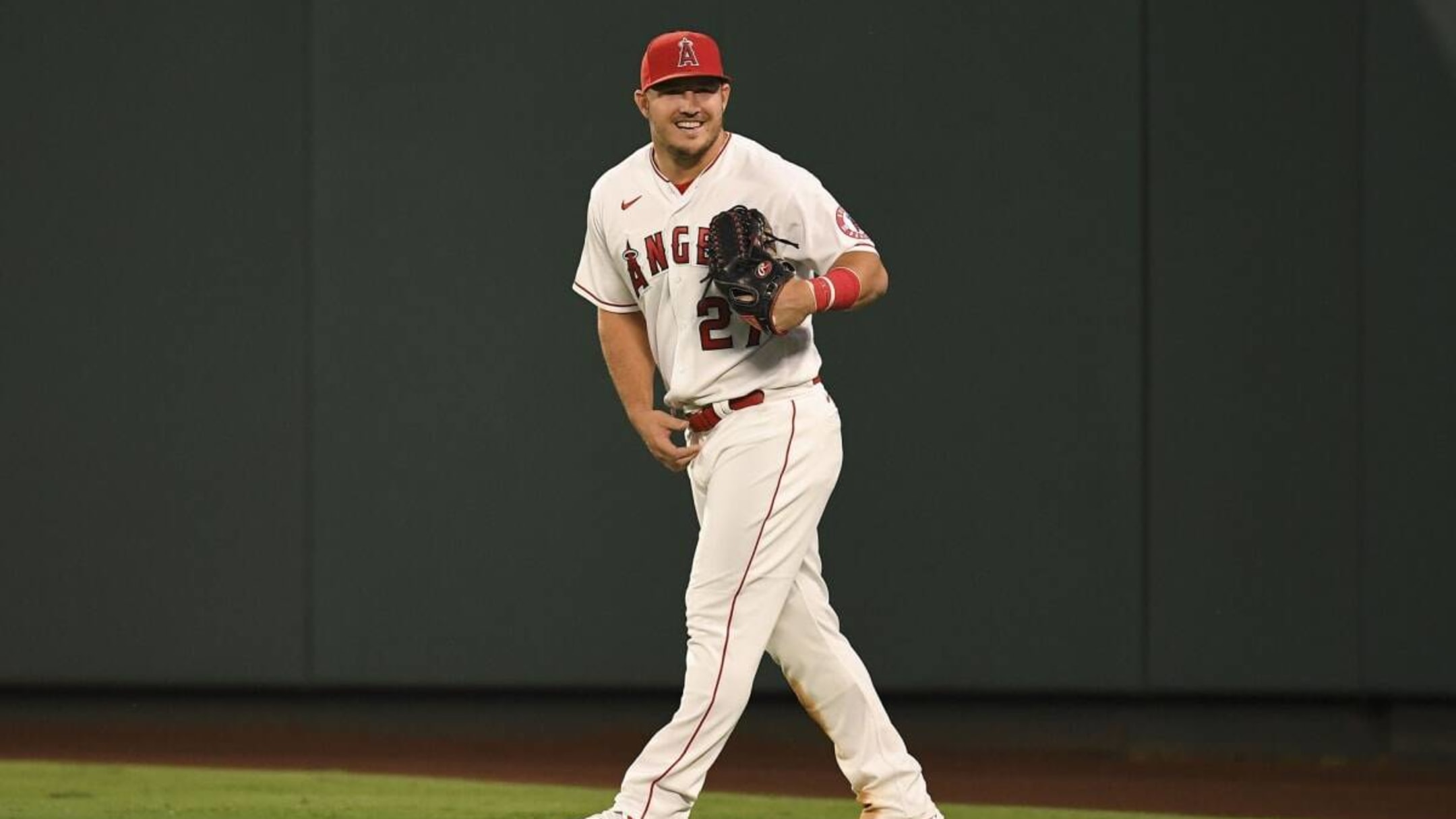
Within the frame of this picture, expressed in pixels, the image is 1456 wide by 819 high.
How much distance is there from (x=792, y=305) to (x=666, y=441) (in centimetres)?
44

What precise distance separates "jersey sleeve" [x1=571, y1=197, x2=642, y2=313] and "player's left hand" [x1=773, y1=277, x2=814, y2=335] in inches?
19.7

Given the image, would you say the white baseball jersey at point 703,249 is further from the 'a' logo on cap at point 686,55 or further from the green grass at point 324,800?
the green grass at point 324,800

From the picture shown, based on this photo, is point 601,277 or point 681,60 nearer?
point 681,60

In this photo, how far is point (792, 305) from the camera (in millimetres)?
3453

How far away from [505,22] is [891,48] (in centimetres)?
126

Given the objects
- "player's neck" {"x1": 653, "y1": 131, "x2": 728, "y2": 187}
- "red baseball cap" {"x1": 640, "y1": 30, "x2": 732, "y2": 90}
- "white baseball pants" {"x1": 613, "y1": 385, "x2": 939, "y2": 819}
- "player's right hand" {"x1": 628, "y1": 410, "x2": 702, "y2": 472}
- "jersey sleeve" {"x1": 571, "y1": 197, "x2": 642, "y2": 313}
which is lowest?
"white baseball pants" {"x1": 613, "y1": 385, "x2": 939, "y2": 819}

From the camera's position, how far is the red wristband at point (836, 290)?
3496 mm

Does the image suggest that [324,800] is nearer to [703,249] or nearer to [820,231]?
[703,249]

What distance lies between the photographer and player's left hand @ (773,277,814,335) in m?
3.45

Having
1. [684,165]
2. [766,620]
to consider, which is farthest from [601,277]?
[766,620]

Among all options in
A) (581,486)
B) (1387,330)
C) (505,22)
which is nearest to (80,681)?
(581,486)

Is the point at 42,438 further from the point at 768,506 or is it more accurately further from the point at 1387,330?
the point at 1387,330

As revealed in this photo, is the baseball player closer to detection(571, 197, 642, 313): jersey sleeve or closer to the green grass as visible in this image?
detection(571, 197, 642, 313): jersey sleeve

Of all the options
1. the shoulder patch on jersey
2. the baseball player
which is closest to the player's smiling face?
the baseball player
